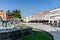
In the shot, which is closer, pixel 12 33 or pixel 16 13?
pixel 12 33

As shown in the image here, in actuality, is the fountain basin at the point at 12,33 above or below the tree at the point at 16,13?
below

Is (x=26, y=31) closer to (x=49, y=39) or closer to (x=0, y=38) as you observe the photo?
(x=49, y=39)

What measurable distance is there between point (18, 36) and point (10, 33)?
1365 mm

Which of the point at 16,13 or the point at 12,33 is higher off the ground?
the point at 16,13

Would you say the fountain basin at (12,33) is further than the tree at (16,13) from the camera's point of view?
No

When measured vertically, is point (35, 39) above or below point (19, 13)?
below

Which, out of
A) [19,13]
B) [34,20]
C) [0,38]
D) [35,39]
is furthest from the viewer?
[19,13]

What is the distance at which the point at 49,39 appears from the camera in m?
13.7

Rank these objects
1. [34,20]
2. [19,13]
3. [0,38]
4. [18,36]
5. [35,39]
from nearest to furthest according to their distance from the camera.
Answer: [0,38], [18,36], [35,39], [34,20], [19,13]

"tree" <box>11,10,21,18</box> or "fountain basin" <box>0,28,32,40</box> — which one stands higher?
"tree" <box>11,10,21,18</box>

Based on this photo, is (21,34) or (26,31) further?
(26,31)

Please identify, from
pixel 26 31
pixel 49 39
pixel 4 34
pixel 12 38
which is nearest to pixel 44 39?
pixel 49 39

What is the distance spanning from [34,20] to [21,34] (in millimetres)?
45908

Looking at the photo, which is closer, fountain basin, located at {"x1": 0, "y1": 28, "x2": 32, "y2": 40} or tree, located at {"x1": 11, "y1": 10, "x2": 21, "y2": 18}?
fountain basin, located at {"x1": 0, "y1": 28, "x2": 32, "y2": 40}
